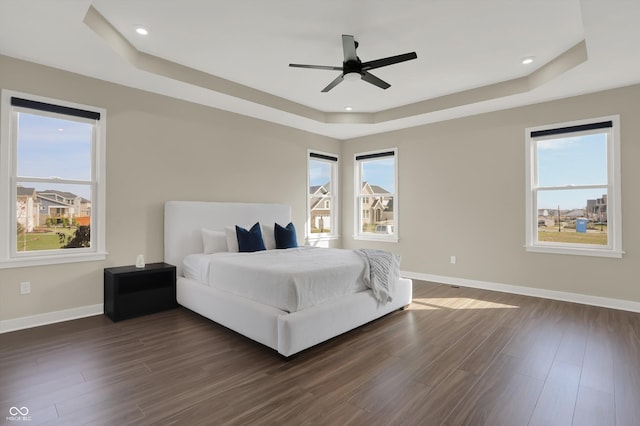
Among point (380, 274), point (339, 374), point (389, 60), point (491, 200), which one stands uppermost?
point (389, 60)

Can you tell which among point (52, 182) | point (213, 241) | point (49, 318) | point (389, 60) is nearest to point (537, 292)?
point (389, 60)

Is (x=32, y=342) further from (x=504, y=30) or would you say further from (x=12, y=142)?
(x=504, y=30)

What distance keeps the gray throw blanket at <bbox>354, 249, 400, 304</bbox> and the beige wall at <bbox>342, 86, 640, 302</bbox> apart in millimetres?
2150

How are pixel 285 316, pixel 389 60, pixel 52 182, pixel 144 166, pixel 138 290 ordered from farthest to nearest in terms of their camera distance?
pixel 144 166
pixel 138 290
pixel 52 182
pixel 389 60
pixel 285 316

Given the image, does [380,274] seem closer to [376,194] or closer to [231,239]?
[231,239]

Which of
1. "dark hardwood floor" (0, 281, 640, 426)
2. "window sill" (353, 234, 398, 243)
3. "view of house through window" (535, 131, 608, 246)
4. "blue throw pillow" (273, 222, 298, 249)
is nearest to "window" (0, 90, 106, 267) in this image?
"dark hardwood floor" (0, 281, 640, 426)

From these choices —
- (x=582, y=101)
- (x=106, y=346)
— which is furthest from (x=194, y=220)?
(x=582, y=101)

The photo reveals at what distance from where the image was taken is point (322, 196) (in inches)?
263

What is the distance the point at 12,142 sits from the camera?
3.30 meters

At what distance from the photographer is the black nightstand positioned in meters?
3.55

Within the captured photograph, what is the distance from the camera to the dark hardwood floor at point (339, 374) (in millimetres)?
1936

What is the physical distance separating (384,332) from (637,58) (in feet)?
12.3

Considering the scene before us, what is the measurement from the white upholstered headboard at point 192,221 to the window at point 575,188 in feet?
14.0

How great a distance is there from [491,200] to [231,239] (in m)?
3.94
